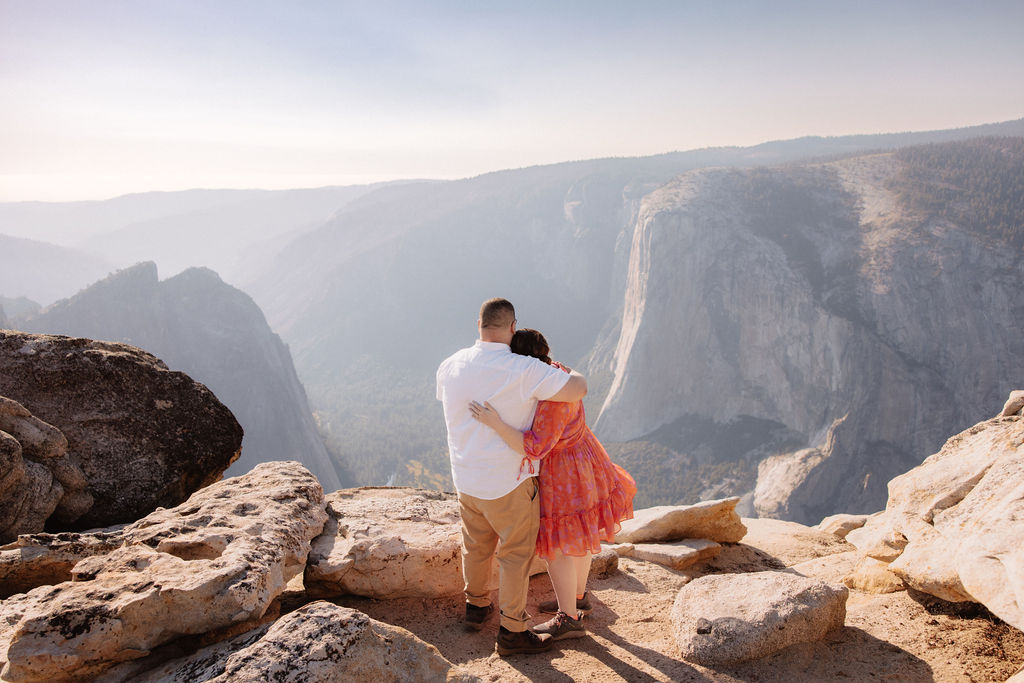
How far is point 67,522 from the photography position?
5.52 m

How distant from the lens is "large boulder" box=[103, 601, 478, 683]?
2.86 metres

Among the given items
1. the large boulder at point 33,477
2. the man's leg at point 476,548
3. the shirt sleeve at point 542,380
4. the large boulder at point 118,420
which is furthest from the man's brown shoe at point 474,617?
the large boulder at point 33,477

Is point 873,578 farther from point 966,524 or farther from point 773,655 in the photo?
point 773,655

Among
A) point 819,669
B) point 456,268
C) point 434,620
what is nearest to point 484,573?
point 434,620

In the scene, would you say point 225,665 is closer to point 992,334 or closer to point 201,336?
point 992,334

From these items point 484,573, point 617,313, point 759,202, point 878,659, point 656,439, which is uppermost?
point 759,202

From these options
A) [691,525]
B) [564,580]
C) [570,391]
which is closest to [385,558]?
[564,580]

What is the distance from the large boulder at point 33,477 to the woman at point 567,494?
418 cm

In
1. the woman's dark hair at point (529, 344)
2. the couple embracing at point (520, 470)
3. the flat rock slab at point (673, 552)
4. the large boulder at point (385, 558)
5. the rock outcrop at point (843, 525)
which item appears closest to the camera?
the couple embracing at point (520, 470)

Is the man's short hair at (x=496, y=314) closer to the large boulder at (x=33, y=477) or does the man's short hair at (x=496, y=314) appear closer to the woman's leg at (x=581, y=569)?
the woman's leg at (x=581, y=569)

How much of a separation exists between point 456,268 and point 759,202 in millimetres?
101234

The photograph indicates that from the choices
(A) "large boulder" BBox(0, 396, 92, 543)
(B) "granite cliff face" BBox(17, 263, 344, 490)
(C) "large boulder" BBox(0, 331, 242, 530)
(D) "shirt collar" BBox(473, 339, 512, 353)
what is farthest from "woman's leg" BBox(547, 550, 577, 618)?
(B) "granite cliff face" BBox(17, 263, 344, 490)

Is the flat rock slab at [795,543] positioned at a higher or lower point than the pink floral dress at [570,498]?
lower

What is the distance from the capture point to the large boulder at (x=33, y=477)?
498 cm
